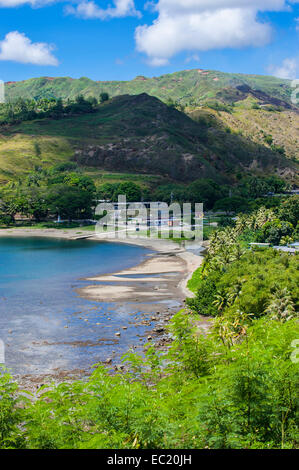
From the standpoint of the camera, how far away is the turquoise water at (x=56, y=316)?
165 feet

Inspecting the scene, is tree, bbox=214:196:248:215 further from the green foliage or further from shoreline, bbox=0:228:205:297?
the green foliage

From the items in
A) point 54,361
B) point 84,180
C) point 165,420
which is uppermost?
point 84,180

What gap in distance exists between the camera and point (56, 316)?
64812mm

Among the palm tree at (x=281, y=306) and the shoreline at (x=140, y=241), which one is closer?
the palm tree at (x=281, y=306)

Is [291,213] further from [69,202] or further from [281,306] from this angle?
[69,202]

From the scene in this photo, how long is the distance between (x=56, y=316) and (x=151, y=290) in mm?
19720

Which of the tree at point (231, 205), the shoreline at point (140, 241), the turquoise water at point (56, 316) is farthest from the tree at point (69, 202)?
the turquoise water at point (56, 316)

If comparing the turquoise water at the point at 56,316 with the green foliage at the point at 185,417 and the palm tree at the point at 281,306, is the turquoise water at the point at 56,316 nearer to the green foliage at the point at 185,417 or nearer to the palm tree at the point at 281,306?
the palm tree at the point at 281,306

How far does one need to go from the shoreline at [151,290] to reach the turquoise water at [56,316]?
1770 millimetres

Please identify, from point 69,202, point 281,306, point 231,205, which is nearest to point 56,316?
point 281,306

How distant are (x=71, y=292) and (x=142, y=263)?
29.3 meters

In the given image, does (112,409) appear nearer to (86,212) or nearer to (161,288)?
(161,288)
